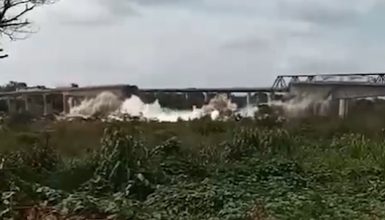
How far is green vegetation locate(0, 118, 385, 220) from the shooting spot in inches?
279

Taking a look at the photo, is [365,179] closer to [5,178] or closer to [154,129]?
[5,178]

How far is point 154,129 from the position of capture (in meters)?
18.1

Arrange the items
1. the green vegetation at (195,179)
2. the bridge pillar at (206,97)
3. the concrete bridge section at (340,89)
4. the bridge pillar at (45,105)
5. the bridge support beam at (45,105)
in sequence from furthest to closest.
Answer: the bridge pillar at (206,97) → the bridge pillar at (45,105) → the bridge support beam at (45,105) → the concrete bridge section at (340,89) → the green vegetation at (195,179)

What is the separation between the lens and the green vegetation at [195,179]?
708cm

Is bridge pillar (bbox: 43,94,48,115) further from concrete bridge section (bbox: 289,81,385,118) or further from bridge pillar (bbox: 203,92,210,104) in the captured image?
concrete bridge section (bbox: 289,81,385,118)

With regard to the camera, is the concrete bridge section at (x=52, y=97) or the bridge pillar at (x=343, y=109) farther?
the concrete bridge section at (x=52, y=97)

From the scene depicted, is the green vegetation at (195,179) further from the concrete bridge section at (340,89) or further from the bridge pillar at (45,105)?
the bridge pillar at (45,105)

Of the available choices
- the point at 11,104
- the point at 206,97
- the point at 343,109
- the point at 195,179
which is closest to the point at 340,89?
the point at 206,97

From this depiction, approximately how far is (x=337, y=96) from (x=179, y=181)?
17040 millimetres

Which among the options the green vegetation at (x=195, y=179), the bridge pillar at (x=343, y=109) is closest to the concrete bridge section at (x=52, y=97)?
the bridge pillar at (x=343, y=109)

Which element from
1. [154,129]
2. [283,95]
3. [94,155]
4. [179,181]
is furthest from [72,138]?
[283,95]

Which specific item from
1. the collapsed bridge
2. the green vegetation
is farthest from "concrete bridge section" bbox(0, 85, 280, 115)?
the green vegetation

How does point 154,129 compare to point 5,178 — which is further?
point 154,129

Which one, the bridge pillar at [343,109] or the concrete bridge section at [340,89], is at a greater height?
the concrete bridge section at [340,89]
